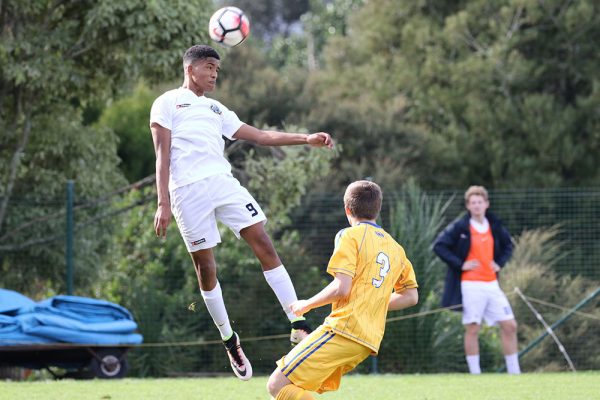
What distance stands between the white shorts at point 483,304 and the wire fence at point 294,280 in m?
1.83

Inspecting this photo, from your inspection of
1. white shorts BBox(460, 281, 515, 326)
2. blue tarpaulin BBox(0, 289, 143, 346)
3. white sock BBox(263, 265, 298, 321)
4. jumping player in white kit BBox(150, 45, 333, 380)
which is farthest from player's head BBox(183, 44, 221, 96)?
white shorts BBox(460, 281, 515, 326)

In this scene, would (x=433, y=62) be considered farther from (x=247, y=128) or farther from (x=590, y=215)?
(x=247, y=128)

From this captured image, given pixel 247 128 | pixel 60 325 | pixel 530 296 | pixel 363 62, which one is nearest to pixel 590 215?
pixel 530 296

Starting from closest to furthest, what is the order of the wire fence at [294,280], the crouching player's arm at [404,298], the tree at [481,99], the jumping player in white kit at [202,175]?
the crouching player's arm at [404,298] → the jumping player in white kit at [202,175] → the wire fence at [294,280] → the tree at [481,99]

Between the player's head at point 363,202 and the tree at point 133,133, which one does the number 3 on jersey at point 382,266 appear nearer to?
the player's head at point 363,202

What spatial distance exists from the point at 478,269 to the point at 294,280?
3.03 metres

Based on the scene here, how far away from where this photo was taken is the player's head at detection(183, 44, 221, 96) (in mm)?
7016

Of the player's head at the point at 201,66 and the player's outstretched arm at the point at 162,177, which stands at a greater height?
the player's head at the point at 201,66

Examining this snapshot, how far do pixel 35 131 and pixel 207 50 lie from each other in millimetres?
6705

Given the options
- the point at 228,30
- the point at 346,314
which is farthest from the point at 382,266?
the point at 228,30

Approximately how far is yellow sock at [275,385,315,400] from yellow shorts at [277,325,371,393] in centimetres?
3

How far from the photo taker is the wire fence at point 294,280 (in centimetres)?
1302

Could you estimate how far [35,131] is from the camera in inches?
520

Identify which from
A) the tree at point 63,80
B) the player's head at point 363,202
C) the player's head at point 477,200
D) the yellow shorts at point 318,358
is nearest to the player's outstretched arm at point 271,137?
the player's head at point 363,202
